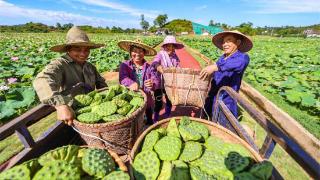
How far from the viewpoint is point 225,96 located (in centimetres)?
359

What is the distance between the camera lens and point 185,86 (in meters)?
2.80

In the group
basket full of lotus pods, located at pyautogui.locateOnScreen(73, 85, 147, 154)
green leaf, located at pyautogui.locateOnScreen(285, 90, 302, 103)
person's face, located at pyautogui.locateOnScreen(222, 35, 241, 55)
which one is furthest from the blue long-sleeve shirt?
green leaf, located at pyautogui.locateOnScreen(285, 90, 302, 103)

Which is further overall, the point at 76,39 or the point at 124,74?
the point at 124,74

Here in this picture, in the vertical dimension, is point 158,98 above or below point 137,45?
below

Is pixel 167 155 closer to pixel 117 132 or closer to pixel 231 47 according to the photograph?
pixel 117 132

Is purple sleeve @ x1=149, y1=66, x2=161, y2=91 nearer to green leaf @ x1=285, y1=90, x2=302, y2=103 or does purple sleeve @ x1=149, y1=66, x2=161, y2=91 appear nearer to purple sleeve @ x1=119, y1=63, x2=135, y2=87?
purple sleeve @ x1=119, y1=63, x2=135, y2=87

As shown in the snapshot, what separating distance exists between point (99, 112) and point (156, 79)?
5.79 feet

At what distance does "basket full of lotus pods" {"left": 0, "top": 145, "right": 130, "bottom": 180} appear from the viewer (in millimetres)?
1306

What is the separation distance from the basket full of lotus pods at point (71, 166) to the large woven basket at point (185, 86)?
1.38 metres

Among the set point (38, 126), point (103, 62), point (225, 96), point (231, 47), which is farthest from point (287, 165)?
point (103, 62)

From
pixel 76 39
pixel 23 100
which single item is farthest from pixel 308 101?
pixel 23 100

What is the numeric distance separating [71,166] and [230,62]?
2404 mm

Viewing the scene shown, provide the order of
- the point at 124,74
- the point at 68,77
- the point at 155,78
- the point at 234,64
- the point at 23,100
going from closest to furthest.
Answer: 1. the point at 68,77
2. the point at 234,64
3. the point at 124,74
4. the point at 155,78
5. the point at 23,100

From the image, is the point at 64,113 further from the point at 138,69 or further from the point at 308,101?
the point at 308,101
